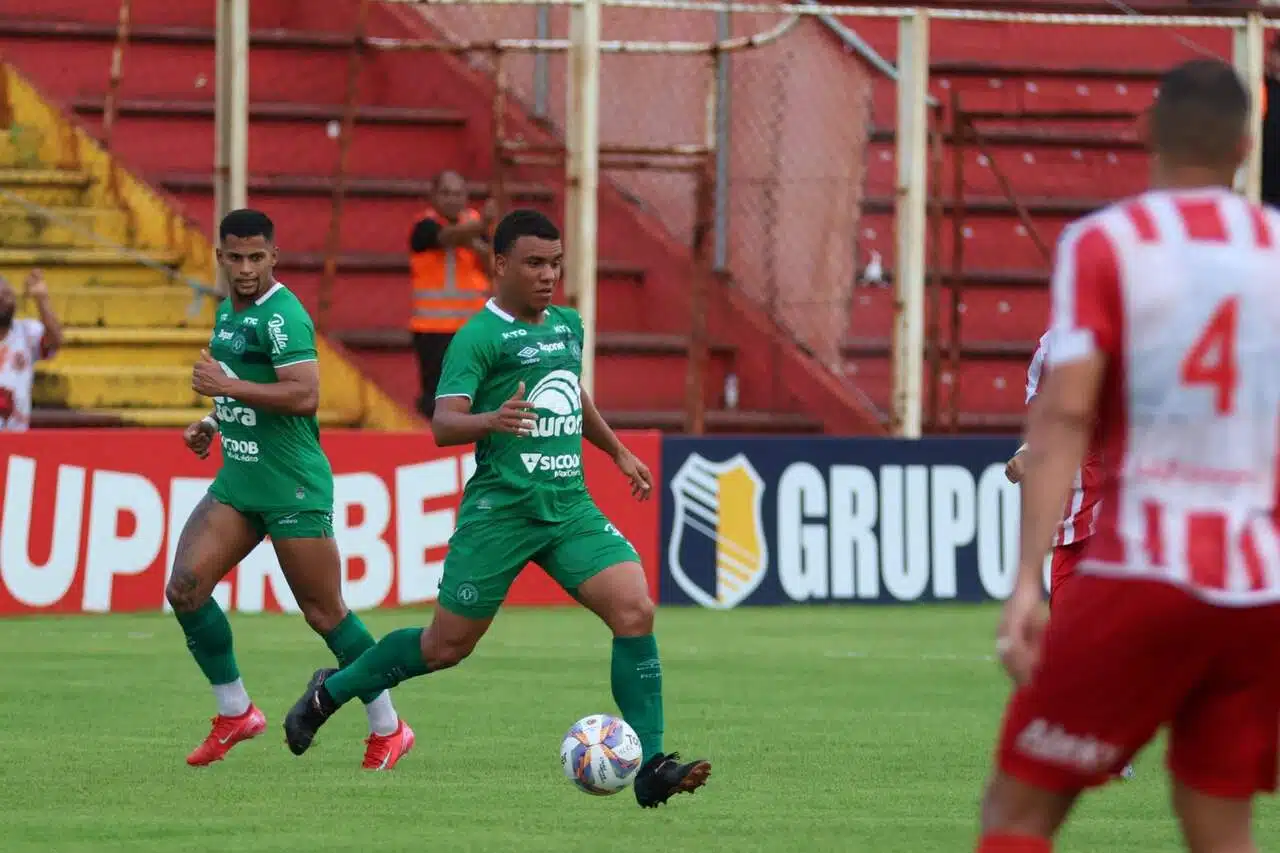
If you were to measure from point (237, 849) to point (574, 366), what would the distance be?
7.34ft

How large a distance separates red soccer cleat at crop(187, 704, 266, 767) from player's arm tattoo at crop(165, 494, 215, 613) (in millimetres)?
434

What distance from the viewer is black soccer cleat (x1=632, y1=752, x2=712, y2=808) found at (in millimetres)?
7688

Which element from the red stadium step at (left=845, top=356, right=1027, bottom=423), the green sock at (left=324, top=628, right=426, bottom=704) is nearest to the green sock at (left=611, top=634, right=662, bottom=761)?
the green sock at (left=324, top=628, right=426, bottom=704)

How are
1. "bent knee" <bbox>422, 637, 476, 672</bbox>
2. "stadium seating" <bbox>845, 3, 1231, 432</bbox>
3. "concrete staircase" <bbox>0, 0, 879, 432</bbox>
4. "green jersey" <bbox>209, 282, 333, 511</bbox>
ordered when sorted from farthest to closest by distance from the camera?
"concrete staircase" <bbox>0, 0, 879, 432</bbox> < "stadium seating" <bbox>845, 3, 1231, 432</bbox> < "green jersey" <bbox>209, 282, 333, 511</bbox> < "bent knee" <bbox>422, 637, 476, 672</bbox>

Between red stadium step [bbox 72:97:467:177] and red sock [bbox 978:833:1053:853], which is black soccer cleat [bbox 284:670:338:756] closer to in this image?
red sock [bbox 978:833:1053:853]

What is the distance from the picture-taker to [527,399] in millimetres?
8266

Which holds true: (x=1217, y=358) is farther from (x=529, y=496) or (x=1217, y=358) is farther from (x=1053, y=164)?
(x=1053, y=164)

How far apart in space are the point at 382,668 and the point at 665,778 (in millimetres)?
1237

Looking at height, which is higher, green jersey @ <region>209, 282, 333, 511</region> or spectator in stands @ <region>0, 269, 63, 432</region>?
spectator in stands @ <region>0, 269, 63, 432</region>

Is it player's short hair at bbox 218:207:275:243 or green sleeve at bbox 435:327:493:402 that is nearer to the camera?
green sleeve at bbox 435:327:493:402

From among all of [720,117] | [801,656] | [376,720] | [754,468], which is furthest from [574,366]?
[720,117]

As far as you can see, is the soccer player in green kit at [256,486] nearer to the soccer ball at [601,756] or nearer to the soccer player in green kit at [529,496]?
the soccer player in green kit at [529,496]

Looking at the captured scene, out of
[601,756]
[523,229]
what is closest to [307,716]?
[601,756]

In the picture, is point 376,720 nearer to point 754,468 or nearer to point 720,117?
point 754,468
